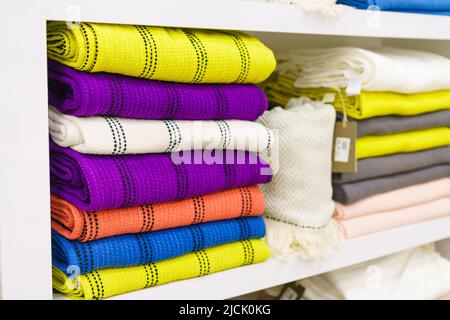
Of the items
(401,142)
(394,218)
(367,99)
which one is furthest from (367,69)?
(394,218)

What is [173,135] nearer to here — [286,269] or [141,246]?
[141,246]

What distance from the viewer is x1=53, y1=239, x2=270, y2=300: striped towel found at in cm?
64

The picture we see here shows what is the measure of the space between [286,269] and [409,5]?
0.48 meters

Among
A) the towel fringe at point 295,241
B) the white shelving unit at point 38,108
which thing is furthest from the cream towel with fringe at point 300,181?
the white shelving unit at point 38,108

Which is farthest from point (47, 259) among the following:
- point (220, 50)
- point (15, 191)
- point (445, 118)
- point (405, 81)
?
point (445, 118)

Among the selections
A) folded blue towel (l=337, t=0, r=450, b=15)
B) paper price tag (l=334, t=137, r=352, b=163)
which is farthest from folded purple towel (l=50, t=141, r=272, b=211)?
folded blue towel (l=337, t=0, r=450, b=15)

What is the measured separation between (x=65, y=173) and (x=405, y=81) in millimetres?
573

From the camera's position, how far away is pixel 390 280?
1.06 m

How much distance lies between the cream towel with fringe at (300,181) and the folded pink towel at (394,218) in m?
0.07

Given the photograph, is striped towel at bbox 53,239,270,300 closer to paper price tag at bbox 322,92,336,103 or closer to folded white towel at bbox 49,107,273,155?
folded white towel at bbox 49,107,273,155

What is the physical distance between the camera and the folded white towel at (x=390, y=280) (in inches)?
39.8

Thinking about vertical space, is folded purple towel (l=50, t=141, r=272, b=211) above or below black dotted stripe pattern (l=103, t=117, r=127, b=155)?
below

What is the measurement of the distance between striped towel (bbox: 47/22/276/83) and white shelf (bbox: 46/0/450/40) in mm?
17

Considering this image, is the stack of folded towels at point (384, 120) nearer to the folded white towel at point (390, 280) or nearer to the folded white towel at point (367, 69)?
the folded white towel at point (367, 69)
